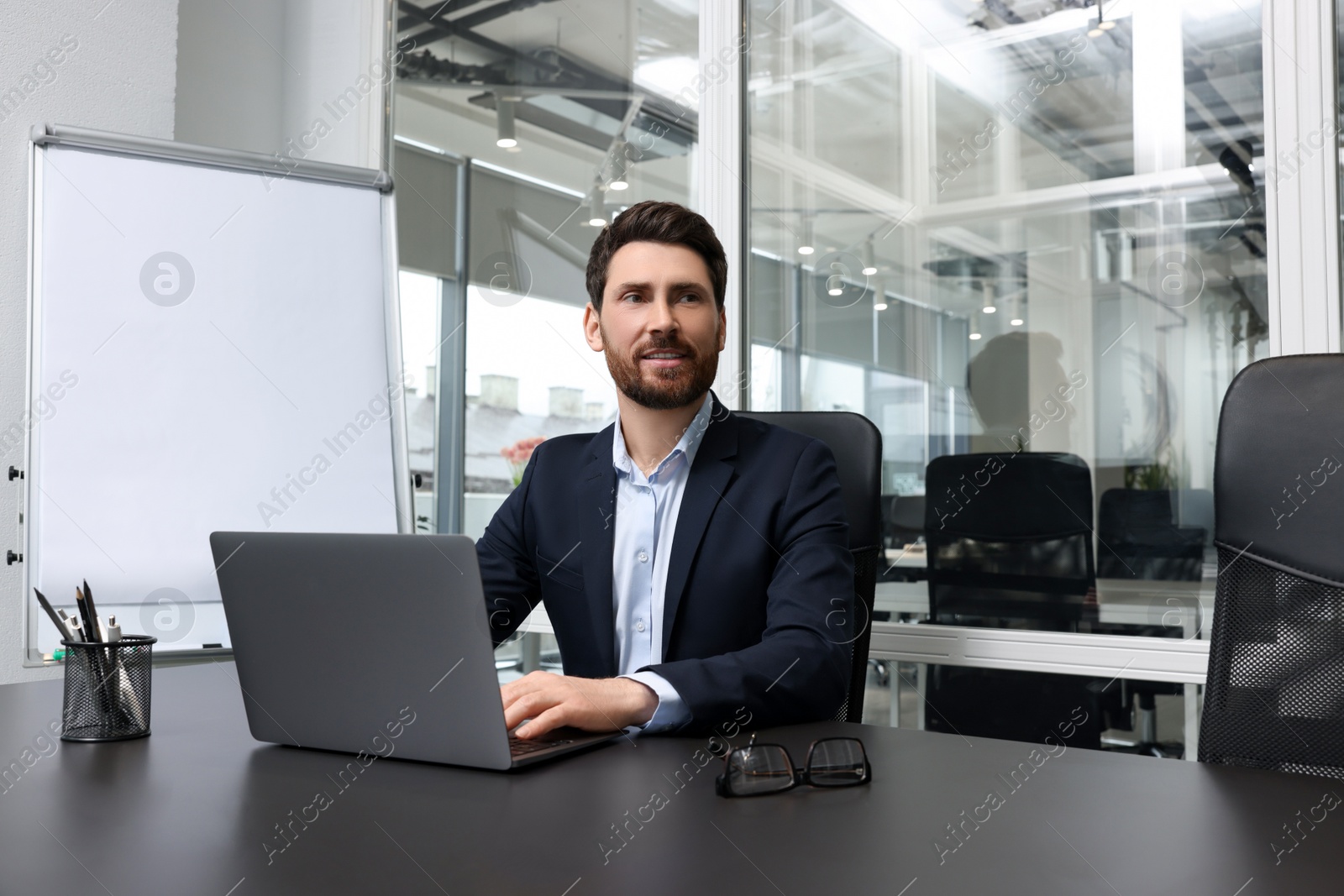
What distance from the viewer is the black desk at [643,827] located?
2.21ft

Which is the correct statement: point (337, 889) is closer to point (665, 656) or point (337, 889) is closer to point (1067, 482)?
point (665, 656)

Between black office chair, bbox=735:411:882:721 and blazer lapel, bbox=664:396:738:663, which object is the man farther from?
black office chair, bbox=735:411:882:721

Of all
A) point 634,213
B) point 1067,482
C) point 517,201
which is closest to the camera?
point 634,213

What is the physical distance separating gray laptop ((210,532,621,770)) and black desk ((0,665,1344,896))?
30 mm

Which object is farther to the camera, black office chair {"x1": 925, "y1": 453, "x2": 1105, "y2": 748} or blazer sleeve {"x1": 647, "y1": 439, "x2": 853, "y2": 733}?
black office chair {"x1": 925, "y1": 453, "x2": 1105, "y2": 748}

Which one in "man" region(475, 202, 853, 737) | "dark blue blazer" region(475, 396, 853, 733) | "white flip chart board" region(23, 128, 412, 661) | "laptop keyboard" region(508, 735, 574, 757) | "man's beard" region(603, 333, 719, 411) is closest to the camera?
"laptop keyboard" region(508, 735, 574, 757)

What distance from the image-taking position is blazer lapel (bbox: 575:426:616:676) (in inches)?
59.5

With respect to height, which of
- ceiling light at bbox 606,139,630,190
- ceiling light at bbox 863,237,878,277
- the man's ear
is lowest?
the man's ear

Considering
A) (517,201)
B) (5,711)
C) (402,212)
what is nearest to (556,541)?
(5,711)

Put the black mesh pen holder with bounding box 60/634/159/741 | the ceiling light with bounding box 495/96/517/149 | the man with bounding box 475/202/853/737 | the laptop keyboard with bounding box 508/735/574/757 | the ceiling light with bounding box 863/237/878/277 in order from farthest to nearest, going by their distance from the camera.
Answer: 1. the ceiling light with bounding box 495/96/517/149
2. the ceiling light with bounding box 863/237/878/277
3. the man with bounding box 475/202/853/737
4. the black mesh pen holder with bounding box 60/634/159/741
5. the laptop keyboard with bounding box 508/735/574/757

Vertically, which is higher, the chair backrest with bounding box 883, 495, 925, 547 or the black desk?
the chair backrest with bounding box 883, 495, 925, 547

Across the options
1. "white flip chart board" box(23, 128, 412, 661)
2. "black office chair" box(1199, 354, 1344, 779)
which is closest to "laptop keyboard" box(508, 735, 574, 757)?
"black office chair" box(1199, 354, 1344, 779)

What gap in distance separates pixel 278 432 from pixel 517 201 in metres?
1.03

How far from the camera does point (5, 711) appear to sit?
1237mm
